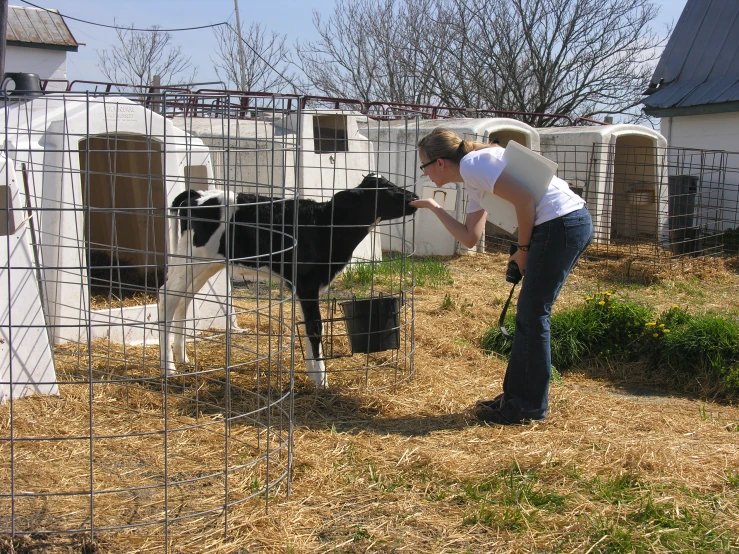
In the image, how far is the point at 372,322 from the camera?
5.46 meters

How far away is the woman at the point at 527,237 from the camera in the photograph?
4430mm

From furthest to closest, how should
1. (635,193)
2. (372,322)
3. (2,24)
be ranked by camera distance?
(635,193), (372,322), (2,24)

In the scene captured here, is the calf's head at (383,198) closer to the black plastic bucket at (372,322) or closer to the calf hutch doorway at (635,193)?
the black plastic bucket at (372,322)

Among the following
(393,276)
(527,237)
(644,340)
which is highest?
(527,237)

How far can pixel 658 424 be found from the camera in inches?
195

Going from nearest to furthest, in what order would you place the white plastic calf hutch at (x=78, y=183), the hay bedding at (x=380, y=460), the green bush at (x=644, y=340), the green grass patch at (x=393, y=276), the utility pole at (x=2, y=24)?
the hay bedding at (x=380, y=460)
the utility pole at (x=2, y=24)
the white plastic calf hutch at (x=78, y=183)
the green bush at (x=644, y=340)
the green grass patch at (x=393, y=276)

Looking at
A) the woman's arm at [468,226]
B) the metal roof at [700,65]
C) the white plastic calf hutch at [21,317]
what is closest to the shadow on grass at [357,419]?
the woman's arm at [468,226]

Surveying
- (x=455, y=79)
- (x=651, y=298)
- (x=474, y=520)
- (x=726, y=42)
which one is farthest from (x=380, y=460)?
(x=455, y=79)

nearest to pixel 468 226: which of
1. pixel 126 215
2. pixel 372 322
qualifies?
pixel 372 322

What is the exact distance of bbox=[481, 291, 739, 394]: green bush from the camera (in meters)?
6.16

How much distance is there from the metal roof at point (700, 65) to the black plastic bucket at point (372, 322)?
12105 mm

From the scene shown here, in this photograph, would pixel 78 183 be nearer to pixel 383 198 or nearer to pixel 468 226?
pixel 383 198

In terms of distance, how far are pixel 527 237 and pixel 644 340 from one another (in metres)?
2.64

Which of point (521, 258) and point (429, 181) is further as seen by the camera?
point (429, 181)
